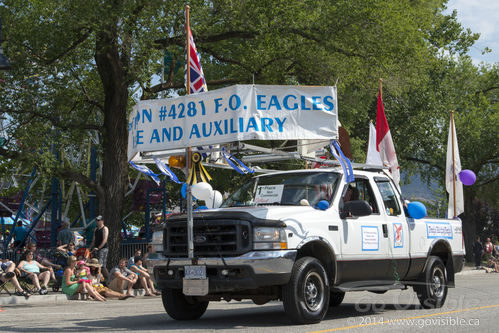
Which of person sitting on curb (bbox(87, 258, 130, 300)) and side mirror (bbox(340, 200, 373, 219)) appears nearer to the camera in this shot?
side mirror (bbox(340, 200, 373, 219))

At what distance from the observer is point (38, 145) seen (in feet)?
66.3

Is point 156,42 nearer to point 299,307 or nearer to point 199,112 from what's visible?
point 199,112

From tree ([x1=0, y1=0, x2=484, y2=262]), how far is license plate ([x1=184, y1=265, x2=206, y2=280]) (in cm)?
1058

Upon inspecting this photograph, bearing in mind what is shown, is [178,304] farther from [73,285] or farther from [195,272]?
[73,285]

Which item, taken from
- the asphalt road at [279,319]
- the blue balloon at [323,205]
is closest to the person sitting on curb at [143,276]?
the asphalt road at [279,319]

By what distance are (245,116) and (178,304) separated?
2.84 metres

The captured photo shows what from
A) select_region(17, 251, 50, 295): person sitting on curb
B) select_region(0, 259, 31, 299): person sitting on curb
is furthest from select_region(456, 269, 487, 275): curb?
select_region(0, 259, 31, 299): person sitting on curb

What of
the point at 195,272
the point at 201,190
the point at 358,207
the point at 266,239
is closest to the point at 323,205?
the point at 358,207

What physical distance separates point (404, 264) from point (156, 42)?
12085 mm

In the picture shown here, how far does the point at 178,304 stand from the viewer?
1017 cm

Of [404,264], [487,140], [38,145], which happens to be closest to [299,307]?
[404,264]

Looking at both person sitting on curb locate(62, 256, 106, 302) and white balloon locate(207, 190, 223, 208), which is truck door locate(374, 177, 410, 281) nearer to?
white balloon locate(207, 190, 223, 208)

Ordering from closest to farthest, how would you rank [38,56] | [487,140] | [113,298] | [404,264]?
[404,264], [113,298], [38,56], [487,140]

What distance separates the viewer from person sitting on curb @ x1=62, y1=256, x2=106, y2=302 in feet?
54.3
